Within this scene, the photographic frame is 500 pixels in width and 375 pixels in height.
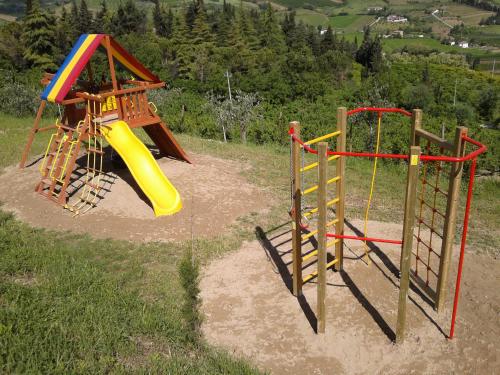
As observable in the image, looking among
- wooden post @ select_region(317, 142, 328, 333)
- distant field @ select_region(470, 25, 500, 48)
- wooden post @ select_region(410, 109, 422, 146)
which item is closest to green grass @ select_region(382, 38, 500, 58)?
distant field @ select_region(470, 25, 500, 48)

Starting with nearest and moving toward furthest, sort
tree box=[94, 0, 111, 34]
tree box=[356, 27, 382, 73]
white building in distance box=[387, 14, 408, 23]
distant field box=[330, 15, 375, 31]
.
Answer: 1. tree box=[94, 0, 111, 34]
2. tree box=[356, 27, 382, 73]
3. distant field box=[330, 15, 375, 31]
4. white building in distance box=[387, 14, 408, 23]

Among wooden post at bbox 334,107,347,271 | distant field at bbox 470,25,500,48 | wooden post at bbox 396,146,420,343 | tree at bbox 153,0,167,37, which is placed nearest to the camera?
wooden post at bbox 396,146,420,343

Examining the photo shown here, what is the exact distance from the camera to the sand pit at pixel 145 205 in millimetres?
8047

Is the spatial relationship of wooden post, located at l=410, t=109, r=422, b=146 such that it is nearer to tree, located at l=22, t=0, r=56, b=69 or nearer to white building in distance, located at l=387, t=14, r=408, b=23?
tree, located at l=22, t=0, r=56, b=69

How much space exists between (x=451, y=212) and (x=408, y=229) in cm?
76

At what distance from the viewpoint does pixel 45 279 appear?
589 centimetres

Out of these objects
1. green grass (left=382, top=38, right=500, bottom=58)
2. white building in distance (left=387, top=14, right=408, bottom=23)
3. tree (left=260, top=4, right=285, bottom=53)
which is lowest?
green grass (left=382, top=38, right=500, bottom=58)

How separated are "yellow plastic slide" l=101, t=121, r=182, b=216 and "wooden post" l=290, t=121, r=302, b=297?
3324mm

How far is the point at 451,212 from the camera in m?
5.14

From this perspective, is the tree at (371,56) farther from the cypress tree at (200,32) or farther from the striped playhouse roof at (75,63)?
the striped playhouse roof at (75,63)

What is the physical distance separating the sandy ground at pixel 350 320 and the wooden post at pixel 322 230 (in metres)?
0.31

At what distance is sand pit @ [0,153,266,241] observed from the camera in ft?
26.4

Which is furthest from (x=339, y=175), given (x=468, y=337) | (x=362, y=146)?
(x=362, y=146)

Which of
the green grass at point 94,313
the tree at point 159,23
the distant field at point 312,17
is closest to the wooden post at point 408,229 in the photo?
the green grass at point 94,313
